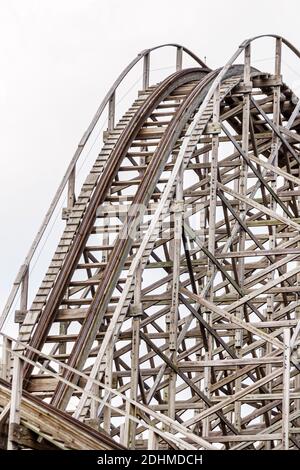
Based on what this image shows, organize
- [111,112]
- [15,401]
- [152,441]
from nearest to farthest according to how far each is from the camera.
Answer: [15,401], [152,441], [111,112]

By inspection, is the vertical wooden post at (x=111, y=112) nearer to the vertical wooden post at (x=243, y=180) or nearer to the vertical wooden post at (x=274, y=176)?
the vertical wooden post at (x=243, y=180)

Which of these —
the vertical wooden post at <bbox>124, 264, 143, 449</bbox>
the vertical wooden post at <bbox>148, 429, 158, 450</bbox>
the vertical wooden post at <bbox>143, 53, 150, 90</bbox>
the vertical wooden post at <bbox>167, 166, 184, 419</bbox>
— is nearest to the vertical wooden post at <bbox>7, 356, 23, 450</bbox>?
the vertical wooden post at <bbox>148, 429, 158, 450</bbox>

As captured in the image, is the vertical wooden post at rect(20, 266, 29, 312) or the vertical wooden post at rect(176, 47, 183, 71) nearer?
the vertical wooden post at rect(20, 266, 29, 312)

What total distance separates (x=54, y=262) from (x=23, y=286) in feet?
3.61

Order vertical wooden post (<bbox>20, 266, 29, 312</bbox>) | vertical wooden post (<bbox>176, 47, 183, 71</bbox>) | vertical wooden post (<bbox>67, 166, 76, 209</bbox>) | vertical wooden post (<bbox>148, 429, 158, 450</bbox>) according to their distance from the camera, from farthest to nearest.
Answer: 1. vertical wooden post (<bbox>176, 47, 183, 71</bbox>)
2. vertical wooden post (<bbox>67, 166, 76, 209</bbox>)
3. vertical wooden post (<bbox>20, 266, 29, 312</bbox>)
4. vertical wooden post (<bbox>148, 429, 158, 450</bbox>)

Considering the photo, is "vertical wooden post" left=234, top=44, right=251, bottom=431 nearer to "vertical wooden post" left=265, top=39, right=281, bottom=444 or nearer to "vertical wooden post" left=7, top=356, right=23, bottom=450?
"vertical wooden post" left=265, top=39, right=281, bottom=444

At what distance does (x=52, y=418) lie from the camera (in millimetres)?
15367

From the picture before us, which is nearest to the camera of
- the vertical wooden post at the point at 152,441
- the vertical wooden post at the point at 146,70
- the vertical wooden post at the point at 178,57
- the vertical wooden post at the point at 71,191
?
the vertical wooden post at the point at 152,441

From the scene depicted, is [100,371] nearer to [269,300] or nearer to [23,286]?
[23,286]

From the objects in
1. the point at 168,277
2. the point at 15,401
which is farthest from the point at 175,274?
the point at 15,401

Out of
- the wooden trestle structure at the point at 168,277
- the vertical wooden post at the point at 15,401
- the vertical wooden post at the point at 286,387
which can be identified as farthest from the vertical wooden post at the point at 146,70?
the vertical wooden post at the point at 15,401

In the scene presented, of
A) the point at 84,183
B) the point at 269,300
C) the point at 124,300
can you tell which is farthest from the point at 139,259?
the point at 269,300

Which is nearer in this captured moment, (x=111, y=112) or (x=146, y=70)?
(x=111, y=112)

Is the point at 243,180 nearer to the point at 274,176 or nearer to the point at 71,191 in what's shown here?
the point at 274,176
